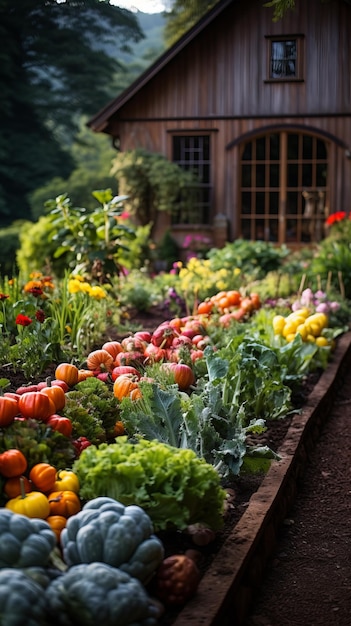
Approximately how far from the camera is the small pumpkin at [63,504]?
10.4 feet

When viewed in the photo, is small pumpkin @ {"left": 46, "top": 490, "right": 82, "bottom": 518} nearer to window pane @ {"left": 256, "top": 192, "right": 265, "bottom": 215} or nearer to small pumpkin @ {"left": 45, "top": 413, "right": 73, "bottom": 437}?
small pumpkin @ {"left": 45, "top": 413, "right": 73, "bottom": 437}

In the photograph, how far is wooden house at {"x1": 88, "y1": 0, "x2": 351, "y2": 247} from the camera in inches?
610

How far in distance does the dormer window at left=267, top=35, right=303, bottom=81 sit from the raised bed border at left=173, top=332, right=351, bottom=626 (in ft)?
36.5

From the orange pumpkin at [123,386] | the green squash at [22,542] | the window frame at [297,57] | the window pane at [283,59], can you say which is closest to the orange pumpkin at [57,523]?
the green squash at [22,542]

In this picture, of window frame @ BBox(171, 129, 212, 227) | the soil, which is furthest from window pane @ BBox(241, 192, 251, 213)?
the soil

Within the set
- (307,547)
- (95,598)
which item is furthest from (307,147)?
(95,598)

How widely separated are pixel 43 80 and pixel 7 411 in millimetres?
26671

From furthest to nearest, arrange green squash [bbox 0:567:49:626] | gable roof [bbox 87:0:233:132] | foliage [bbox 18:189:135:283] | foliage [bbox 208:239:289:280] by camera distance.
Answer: gable roof [bbox 87:0:233:132]
foliage [bbox 208:239:289:280]
foliage [bbox 18:189:135:283]
green squash [bbox 0:567:49:626]

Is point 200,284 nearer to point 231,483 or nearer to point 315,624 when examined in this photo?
point 231,483

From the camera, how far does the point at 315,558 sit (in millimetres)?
3947

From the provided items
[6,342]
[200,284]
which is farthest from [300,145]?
[6,342]

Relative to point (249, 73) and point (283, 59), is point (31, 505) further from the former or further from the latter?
point (283, 59)

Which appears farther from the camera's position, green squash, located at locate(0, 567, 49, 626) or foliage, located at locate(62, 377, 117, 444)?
foliage, located at locate(62, 377, 117, 444)

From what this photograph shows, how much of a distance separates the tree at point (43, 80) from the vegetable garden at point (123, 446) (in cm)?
2002
